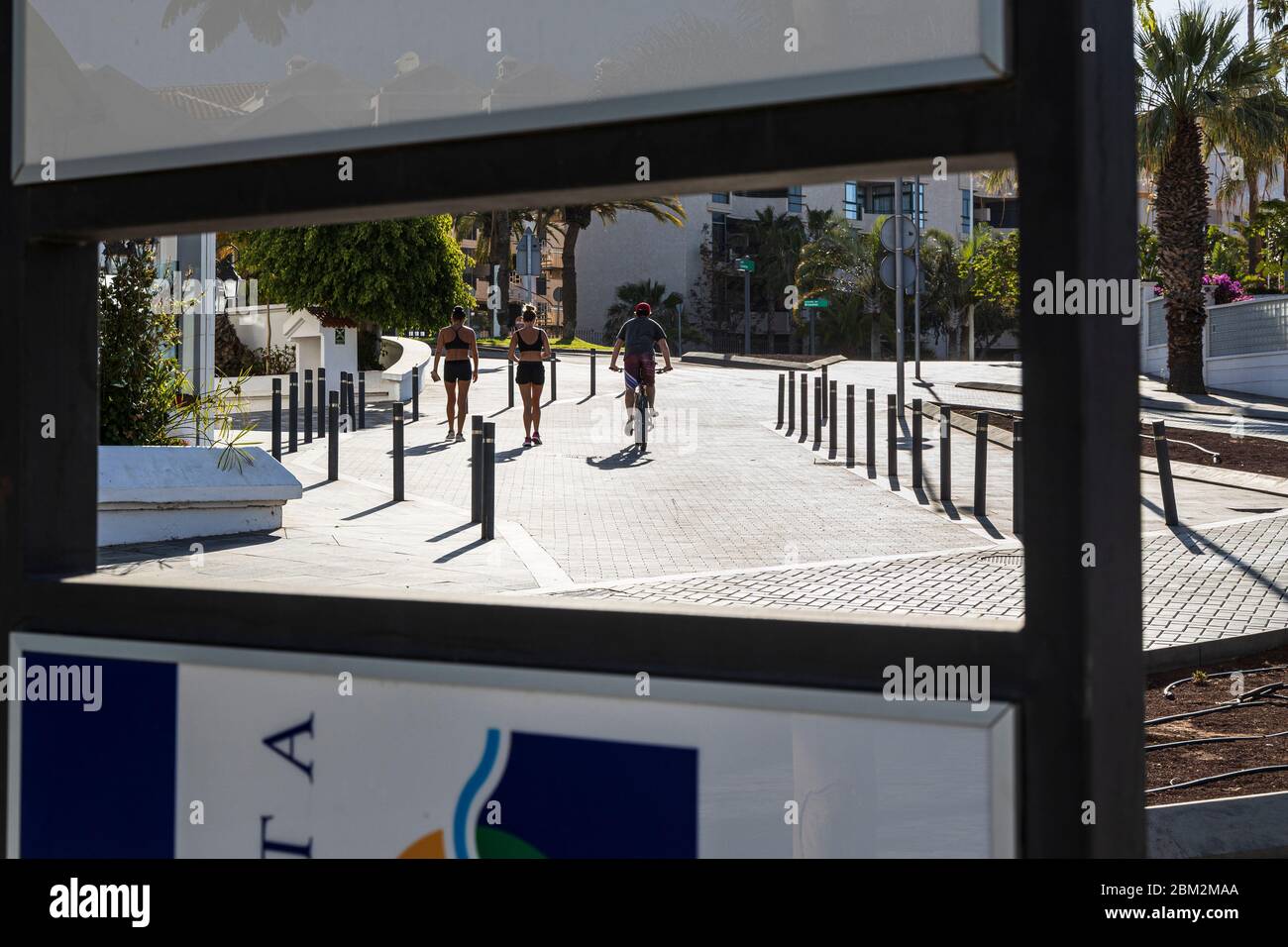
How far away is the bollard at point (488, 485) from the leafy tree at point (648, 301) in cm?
5606

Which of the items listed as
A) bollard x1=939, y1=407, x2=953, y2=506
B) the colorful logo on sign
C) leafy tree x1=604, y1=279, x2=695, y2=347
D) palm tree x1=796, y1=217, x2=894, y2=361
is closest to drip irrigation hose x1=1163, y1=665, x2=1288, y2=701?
the colorful logo on sign

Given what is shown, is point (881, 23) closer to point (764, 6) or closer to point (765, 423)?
point (764, 6)

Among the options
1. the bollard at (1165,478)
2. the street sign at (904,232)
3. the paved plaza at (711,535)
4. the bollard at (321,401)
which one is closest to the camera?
the paved plaza at (711,535)

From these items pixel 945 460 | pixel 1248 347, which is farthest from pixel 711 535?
pixel 1248 347

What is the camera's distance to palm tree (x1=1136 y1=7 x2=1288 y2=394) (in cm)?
2858

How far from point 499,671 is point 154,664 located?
651 mm

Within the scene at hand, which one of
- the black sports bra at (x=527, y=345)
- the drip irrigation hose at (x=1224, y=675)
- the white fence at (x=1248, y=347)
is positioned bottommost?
the drip irrigation hose at (x=1224, y=675)

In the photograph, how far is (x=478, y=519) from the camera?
12.5 metres

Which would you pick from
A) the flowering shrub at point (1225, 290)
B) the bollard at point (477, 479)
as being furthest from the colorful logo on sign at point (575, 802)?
the flowering shrub at point (1225, 290)

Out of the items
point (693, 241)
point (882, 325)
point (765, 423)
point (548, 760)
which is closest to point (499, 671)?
point (548, 760)

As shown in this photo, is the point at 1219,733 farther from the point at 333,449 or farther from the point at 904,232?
the point at 904,232

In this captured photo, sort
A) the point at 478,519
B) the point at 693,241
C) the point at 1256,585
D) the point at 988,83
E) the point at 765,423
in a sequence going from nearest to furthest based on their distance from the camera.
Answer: the point at 988,83, the point at 1256,585, the point at 478,519, the point at 765,423, the point at 693,241

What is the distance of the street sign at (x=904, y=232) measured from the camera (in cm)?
1952

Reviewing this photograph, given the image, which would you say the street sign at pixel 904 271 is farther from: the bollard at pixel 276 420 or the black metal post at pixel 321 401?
the bollard at pixel 276 420
